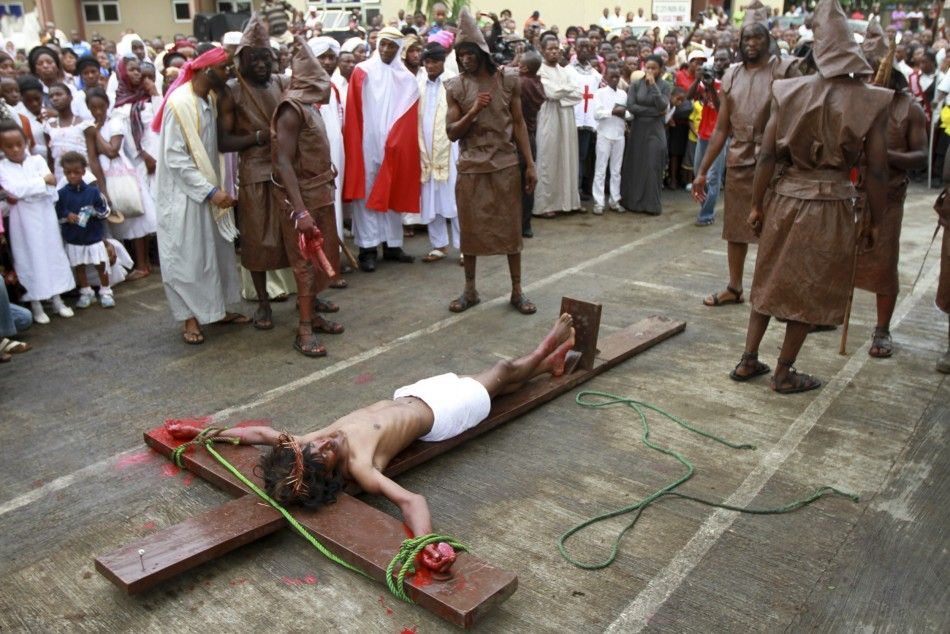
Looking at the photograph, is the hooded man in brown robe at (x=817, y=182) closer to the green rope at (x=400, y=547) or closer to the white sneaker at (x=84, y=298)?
the green rope at (x=400, y=547)

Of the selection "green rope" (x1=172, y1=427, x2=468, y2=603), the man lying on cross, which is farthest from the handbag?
"green rope" (x1=172, y1=427, x2=468, y2=603)

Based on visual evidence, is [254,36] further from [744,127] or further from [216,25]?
[216,25]

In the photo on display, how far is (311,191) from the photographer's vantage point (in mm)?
5473

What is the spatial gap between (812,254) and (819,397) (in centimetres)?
85

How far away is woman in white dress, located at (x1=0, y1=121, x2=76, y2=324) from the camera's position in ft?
19.2

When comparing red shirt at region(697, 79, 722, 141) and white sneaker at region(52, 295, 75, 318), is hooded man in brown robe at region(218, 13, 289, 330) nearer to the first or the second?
white sneaker at region(52, 295, 75, 318)

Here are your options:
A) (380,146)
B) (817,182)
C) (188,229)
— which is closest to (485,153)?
(380,146)

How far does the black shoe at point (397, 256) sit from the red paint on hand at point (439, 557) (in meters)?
5.00

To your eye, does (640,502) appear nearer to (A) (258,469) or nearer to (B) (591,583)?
(B) (591,583)

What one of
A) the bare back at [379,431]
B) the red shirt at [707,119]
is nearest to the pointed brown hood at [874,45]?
the bare back at [379,431]

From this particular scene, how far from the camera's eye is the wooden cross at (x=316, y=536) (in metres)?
2.78

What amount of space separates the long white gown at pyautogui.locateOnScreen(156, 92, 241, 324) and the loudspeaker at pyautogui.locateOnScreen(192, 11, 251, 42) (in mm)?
12094

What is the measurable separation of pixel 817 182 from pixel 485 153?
2.44 meters

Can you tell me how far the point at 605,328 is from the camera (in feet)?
19.0
